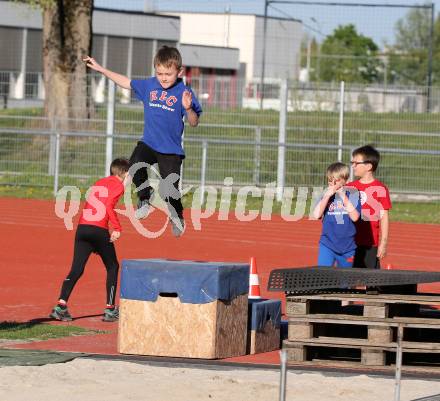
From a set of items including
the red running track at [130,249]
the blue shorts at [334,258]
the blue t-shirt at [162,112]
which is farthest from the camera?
the red running track at [130,249]

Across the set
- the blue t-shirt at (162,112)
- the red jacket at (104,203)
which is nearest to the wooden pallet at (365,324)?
the blue t-shirt at (162,112)

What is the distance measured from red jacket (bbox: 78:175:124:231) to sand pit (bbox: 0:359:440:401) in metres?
2.94

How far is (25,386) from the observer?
30.5 feet

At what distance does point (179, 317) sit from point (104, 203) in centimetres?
260

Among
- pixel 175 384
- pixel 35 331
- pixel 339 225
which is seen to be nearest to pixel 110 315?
pixel 35 331

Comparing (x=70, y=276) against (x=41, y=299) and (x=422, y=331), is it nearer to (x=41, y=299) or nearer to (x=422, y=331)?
(x=41, y=299)

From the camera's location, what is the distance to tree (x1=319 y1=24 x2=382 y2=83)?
7869 centimetres

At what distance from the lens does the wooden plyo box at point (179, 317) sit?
10766 mm

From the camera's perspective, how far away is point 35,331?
12.1 meters

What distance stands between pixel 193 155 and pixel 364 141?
4340 millimetres

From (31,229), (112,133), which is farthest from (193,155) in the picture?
(31,229)

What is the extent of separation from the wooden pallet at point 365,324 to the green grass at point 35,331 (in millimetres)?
2310

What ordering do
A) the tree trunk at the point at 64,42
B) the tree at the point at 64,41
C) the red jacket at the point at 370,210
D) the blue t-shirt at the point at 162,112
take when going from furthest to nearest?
the tree at the point at 64,41
the tree trunk at the point at 64,42
the blue t-shirt at the point at 162,112
the red jacket at the point at 370,210

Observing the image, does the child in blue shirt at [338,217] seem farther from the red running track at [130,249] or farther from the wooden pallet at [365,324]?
the red running track at [130,249]
